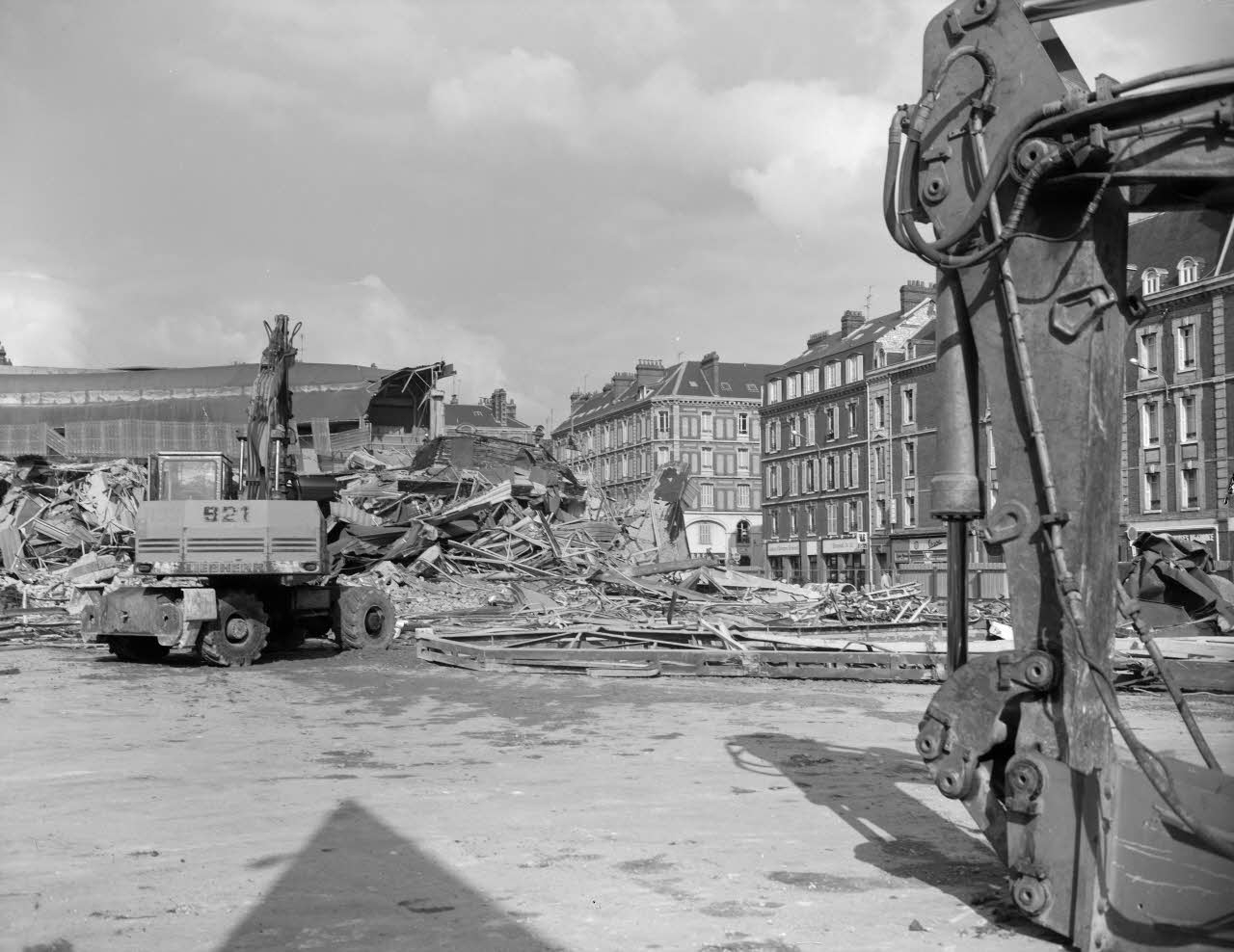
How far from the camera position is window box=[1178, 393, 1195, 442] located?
43.6 m

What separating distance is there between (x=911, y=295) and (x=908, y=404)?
26.5ft

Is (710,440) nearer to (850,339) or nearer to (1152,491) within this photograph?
(850,339)

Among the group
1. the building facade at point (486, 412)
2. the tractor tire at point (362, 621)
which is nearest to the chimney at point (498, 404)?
the building facade at point (486, 412)

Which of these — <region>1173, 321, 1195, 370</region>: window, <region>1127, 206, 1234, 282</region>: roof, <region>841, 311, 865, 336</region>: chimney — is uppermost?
<region>841, 311, 865, 336</region>: chimney

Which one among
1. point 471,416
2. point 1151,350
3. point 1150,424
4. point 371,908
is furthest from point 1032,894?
point 471,416

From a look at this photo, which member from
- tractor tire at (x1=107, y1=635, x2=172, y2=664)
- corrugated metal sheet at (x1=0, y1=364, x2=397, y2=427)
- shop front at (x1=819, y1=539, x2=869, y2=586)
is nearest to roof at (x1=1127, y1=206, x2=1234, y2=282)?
shop front at (x1=819, y1=539, x2=869, y2=586)

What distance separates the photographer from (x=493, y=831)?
731cm

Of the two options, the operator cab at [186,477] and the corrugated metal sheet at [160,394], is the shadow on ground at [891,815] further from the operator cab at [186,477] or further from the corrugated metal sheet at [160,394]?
the corrugated metal sheet at [160,394]

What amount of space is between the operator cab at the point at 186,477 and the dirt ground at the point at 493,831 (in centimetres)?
576

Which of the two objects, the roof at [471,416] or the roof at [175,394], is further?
the roof at [471,416]

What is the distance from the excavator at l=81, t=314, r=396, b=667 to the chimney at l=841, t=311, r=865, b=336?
55.9 meters

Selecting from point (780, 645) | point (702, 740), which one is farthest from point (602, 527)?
point (702, 740)

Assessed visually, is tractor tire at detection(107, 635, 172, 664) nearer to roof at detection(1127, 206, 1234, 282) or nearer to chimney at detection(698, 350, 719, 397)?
roof at detection(1127, 206, 1234, 282)

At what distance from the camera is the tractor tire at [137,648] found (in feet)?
62.7
